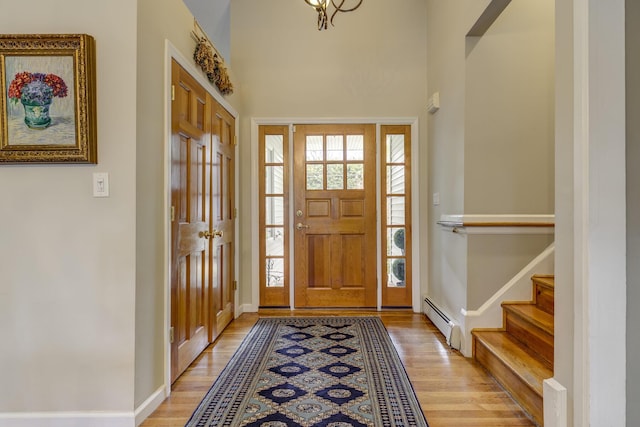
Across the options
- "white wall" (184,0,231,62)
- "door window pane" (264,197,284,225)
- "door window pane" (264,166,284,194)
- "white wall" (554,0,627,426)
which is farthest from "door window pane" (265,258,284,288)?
"white wall" (554,0,627,426)

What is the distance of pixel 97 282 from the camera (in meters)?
1.74

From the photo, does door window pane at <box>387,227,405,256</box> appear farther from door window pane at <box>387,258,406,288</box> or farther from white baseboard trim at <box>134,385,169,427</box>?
white baseboard trim at <box>134,385,169,427</box>

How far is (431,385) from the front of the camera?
2.16 m

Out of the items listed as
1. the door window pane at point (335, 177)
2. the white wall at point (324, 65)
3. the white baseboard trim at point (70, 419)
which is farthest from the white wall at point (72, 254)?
the door window pane at point (335, 177)

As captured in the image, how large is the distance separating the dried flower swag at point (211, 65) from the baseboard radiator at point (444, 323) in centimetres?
255

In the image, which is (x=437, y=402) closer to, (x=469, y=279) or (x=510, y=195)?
(x=469, y=279)

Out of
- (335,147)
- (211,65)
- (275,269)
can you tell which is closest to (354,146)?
(335,147)

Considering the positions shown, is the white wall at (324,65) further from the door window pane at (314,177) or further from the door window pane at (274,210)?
the door window pane at (314,177)

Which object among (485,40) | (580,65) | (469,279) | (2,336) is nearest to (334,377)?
(469,279)

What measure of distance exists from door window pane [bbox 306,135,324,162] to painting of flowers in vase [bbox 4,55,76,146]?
2.33m

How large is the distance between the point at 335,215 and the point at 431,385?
195 centimetres

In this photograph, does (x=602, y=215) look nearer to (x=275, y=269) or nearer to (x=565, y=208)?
(x=565, y=208)

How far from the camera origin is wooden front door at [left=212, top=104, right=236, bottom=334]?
292 centimetres

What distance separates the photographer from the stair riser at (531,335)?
200 centimetres
